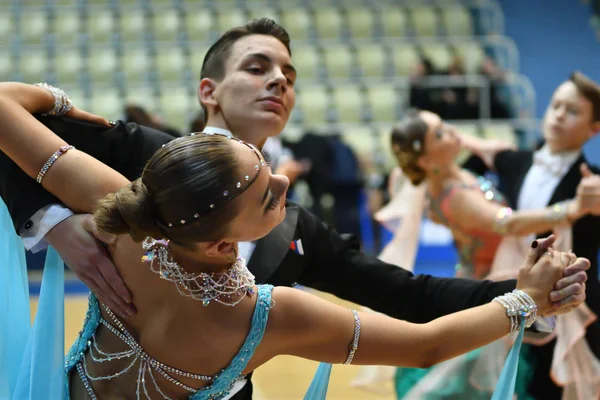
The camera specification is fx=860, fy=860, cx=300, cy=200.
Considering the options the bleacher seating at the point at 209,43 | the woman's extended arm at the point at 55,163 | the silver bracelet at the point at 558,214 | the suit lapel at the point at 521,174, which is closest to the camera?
the woman's extended arm at the point at 55,163

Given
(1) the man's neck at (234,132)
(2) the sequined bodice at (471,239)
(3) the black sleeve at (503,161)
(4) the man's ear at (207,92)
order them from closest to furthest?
(1) the man's neck at (234,132), (4) the man's ear at (207,92), (2) the sequined bodice at (471,239), (3) the black sleeve at (503,161)

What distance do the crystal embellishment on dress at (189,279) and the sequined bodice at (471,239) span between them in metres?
2.29

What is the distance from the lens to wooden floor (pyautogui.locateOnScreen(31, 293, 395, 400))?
496cm

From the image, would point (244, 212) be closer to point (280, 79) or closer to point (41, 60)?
point (280, 79)

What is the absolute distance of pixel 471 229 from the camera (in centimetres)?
392

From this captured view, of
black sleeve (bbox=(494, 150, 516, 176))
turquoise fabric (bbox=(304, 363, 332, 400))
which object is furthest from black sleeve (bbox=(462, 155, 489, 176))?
turquoise fabric (bbox=(304, 363, 332, 400))

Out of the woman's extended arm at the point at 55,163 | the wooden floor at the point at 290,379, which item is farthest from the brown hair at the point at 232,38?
the wooden floor at the point at 290,379

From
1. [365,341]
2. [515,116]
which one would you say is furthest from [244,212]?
[515,116]

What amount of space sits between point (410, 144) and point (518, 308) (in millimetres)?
1975

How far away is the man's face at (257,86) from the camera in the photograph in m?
2.43

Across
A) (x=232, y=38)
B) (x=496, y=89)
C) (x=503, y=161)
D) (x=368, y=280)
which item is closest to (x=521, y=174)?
(x=503, y=161)

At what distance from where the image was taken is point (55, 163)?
1.98 m

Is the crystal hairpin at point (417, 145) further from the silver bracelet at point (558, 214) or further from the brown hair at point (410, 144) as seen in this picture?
the silver bracelet at point (558, 214)

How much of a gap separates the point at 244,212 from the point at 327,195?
7442 mm
